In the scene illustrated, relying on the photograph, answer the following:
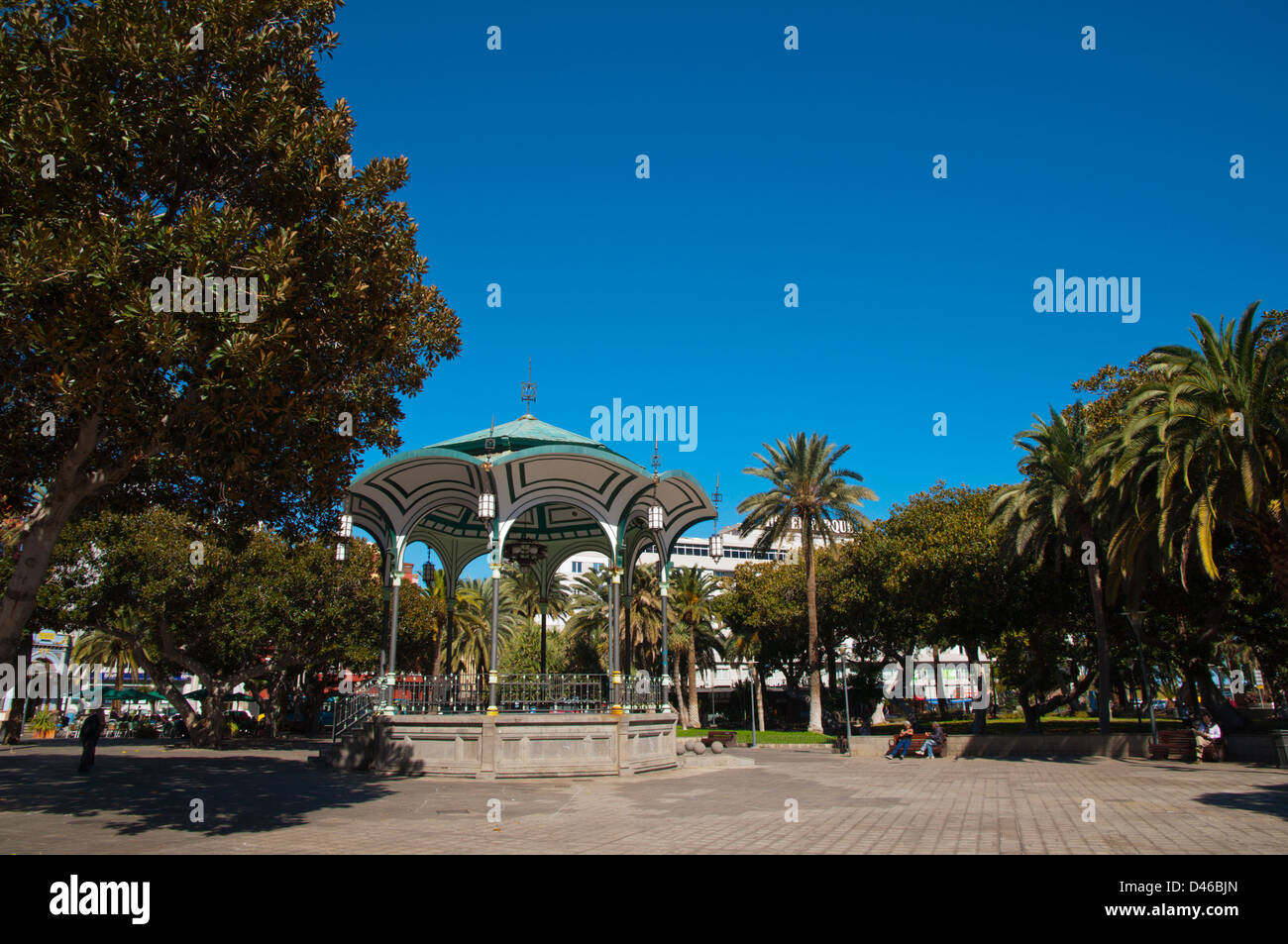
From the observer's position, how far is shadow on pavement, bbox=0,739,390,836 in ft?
36.8

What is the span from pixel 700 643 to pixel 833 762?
28.7 metres

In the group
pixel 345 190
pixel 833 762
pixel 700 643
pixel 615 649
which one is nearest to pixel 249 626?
pixel 615 649

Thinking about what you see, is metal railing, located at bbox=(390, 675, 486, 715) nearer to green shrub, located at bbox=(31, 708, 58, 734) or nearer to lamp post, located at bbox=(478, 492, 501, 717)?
lamp post, located at bbox=(478, 492, 501, 717)

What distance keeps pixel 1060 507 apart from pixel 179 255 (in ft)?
83.7

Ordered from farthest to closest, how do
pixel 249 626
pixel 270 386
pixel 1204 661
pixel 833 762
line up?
1. pixel 249 626
2. pixel 1204 661
3. pixel 833 762
4. pixel 270 386

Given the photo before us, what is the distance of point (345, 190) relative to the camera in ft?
37.9

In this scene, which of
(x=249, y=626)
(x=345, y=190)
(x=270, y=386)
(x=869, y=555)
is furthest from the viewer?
(x=869, y=555)

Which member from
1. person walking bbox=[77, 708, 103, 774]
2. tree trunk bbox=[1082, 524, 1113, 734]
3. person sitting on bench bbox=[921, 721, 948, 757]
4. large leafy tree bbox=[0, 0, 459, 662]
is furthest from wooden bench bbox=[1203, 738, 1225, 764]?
person walking bbox=[77, 708, 103, 774]

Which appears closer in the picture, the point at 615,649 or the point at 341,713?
the point at 615,649

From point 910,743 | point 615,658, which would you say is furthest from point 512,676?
point 910,743

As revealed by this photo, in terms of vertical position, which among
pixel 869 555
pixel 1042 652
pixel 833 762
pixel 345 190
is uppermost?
pixel 345 190

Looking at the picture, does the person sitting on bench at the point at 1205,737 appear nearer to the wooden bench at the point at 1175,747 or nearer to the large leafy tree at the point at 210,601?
the wooden bench at the point at 1175,747

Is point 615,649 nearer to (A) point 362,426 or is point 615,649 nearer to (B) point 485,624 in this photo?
(A) point 362,426

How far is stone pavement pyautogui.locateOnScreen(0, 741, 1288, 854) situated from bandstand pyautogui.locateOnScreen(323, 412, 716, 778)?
27.1 inches
